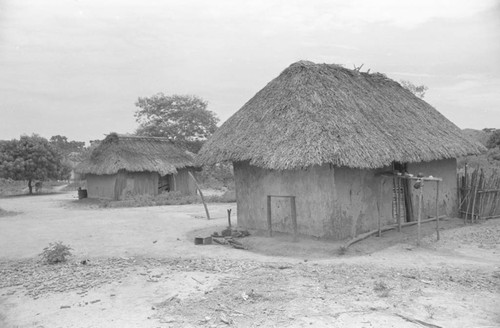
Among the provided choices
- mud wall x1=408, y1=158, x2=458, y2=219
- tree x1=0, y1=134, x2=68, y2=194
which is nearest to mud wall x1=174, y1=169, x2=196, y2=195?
tree x1=0, y1=134, x2=68, y2=194

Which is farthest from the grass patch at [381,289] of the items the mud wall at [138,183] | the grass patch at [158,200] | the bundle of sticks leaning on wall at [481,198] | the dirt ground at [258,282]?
the mud wall at [138,183]

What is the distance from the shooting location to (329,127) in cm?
867

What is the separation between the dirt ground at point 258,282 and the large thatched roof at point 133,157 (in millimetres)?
9832

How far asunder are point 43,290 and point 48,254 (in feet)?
5.87

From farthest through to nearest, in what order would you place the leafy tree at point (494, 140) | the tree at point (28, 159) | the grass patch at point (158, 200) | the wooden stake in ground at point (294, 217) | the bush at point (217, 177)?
the bush at point (217, 177)
the leafy tree at point (494, 140)
the tree at point (28, 159)
the grass patch at point (158, 200)
the wooden stake in ground at point (294, 217)

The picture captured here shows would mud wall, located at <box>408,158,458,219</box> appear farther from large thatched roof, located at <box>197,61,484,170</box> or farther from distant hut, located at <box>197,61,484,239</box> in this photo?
large thatched roof, located at <box>197,61,484,170</box>

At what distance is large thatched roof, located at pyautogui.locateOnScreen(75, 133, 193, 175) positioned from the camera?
20188 millimetres

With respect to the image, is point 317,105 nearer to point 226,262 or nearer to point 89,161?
point 226,262

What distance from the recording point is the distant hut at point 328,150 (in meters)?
8.57

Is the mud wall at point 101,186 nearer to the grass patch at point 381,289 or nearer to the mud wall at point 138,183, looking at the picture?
the mud wall at point 138,183

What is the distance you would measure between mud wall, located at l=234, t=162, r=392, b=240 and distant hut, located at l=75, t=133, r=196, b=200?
37.3 feet

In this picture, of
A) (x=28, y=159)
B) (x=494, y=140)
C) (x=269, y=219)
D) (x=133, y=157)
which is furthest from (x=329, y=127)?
(x=494, y=140)

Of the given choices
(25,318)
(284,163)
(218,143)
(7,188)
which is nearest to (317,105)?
(284,163)

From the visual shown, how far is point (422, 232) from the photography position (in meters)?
10.0
